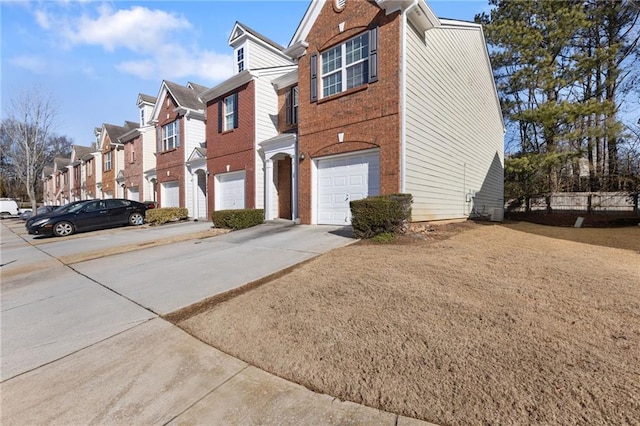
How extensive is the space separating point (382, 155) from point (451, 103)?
4.99m

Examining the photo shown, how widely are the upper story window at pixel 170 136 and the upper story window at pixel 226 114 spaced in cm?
486

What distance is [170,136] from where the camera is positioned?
1938 centimetres

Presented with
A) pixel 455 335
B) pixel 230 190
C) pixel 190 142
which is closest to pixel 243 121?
pixel 230 190

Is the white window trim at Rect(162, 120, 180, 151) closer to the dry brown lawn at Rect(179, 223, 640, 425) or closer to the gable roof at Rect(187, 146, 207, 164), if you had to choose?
the gable roof at Rect(187, 146, 207, 164)

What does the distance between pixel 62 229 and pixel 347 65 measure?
13.5 meters

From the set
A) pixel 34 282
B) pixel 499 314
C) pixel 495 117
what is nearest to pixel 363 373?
pixel 499 314

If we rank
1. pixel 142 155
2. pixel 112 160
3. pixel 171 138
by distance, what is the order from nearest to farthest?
1. pixel 171 138
2. pixel 142 155
3. pixel 112 160

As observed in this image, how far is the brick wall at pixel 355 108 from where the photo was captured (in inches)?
338

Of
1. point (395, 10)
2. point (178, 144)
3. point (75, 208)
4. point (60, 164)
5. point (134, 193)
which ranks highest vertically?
point (60, 164)

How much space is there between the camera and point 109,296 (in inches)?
187

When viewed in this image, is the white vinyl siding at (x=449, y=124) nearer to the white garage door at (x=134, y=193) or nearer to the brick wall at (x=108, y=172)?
the white garage door at (x=134, y=193)

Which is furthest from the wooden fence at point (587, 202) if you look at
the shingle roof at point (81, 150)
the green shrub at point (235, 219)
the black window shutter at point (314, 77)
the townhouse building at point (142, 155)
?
the shingle roof at point (81, 150)

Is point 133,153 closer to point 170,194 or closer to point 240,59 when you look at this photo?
point 170,194

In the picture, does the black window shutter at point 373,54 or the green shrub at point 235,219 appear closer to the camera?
the black window shutter at point 373,54
